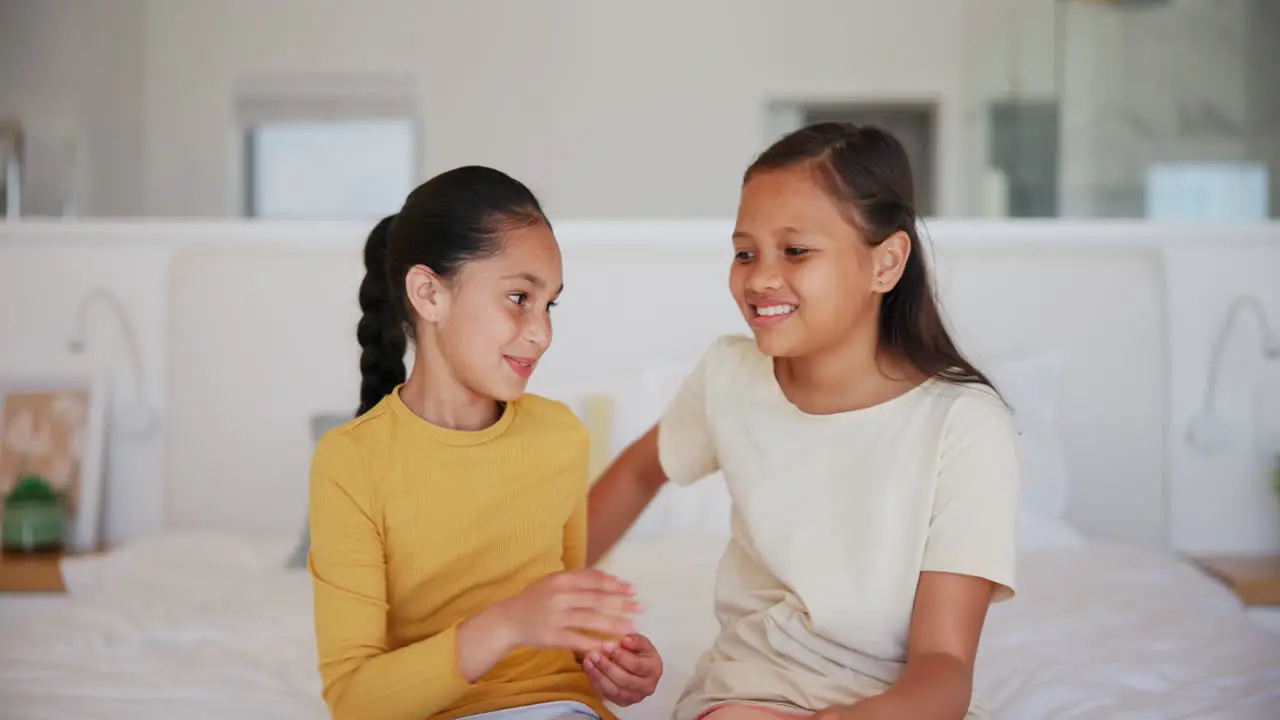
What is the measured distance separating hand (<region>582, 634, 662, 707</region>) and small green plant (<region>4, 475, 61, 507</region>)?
6.32 ft

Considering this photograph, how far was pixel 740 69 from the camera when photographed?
18.1ft

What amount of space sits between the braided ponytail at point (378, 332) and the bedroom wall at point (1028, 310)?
161 centimetres

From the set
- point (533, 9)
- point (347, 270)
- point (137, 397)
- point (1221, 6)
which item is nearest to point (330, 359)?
point (347, 270)

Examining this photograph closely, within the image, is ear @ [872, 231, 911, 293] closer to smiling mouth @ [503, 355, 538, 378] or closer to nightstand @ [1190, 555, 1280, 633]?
smiling mouth @ [503, 355, 538, 378]

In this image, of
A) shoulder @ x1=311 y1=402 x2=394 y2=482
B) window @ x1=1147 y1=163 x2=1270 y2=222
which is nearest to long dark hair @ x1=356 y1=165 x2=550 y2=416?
shoulder @ x1=311 y1=402 x2=394 y2=482

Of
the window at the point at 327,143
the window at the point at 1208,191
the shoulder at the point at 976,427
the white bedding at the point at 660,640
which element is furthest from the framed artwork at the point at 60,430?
the window at the point at 1208,191

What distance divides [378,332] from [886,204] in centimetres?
53

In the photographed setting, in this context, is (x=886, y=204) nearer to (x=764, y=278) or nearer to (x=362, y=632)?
(x=764, y=278)

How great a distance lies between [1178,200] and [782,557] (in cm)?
408

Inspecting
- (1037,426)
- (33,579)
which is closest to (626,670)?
(1037,426)

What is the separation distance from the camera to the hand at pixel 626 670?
1104mm

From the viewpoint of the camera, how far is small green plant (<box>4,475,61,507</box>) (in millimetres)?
2607

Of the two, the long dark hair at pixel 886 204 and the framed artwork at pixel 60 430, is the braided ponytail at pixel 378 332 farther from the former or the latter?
the framed artwork at pixel 60 430

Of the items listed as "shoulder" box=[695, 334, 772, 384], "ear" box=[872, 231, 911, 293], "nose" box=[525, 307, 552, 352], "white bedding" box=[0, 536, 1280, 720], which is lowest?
"white bedding" box=[0, 536, 1280, 720]
